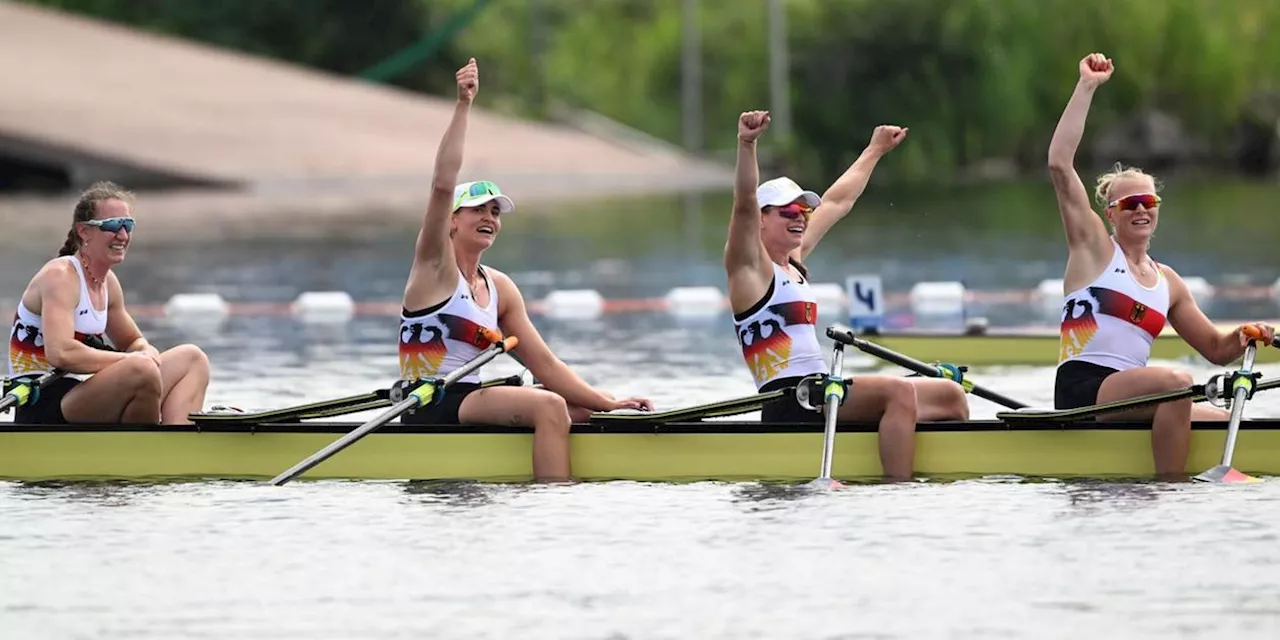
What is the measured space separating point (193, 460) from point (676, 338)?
30.4 feet

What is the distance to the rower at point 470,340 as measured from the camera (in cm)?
1161

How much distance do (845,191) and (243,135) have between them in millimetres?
45970

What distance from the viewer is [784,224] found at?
1165 cm

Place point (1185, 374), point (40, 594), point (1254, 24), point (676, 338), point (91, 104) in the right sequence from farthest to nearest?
1. point (1254, 24)
2. point (91, 104)
3. point (676, 338)
4. point (1185, 374)
5. point (40, 594)

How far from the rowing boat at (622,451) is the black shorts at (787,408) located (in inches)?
5.2

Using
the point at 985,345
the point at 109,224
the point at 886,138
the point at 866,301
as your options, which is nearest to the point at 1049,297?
the point at 985,345

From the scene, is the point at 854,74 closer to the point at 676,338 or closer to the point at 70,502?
the point at 676,338

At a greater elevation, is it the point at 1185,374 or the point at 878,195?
the point at 878,195

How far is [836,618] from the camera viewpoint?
8.85 metres

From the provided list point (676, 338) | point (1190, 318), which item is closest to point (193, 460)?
point (1190, 318)

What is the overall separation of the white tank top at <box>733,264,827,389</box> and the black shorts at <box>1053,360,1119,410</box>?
1.20 m

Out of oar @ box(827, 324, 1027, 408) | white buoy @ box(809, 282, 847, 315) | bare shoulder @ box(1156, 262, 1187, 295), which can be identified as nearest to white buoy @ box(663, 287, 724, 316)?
white buoy @ box(809, 282, 847, 315)

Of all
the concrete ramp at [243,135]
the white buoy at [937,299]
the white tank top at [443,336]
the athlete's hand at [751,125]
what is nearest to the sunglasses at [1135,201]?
the athlete's hand at [751,125]

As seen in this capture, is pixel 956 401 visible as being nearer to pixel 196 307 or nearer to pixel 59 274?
pixel 59 274
